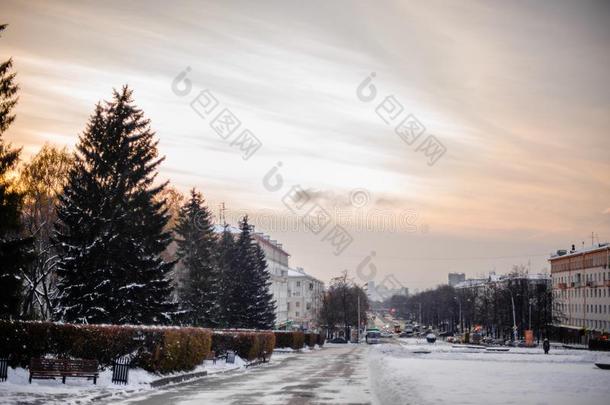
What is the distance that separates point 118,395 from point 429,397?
1033 cm

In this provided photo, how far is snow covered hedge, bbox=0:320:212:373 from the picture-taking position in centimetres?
2305

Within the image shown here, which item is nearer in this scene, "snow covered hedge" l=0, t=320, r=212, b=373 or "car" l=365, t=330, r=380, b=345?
"snow covered hedge" l=0, t=320, r=212, b=373

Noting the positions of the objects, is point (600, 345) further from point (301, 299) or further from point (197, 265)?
point (301, 299)

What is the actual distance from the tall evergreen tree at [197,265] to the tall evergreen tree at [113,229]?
16567mm

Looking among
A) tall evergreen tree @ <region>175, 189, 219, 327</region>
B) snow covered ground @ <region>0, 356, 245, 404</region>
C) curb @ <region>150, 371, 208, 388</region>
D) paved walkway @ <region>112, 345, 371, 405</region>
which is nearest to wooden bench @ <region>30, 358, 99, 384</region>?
snow covered ground @ <region>0, 356, 245, 404</region>

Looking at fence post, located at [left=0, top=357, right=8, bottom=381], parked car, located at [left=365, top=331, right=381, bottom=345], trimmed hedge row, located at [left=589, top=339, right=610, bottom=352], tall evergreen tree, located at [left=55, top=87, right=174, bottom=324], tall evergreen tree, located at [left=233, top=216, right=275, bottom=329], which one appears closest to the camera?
fence post, located at [left=0, top=357, right=8, bottom=381]

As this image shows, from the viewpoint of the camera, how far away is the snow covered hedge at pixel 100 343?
23.0 m

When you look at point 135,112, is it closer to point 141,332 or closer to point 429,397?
point 141,332

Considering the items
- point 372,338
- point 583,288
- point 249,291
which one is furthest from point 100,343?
point 583,288

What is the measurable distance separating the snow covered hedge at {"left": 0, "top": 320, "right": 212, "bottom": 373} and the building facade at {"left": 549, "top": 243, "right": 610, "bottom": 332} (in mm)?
97927

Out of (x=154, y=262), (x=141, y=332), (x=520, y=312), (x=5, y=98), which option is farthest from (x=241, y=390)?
(x=520, y=312)

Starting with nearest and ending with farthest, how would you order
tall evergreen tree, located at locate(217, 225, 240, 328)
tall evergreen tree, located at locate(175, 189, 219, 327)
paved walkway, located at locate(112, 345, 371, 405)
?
paved walkway, located at locate(112, 345, 371, 405)
tall evergreen tree, located at locate(175, 189, 219, 327)
tall evergreen tree, located at locate(217, 225, 240, 328)

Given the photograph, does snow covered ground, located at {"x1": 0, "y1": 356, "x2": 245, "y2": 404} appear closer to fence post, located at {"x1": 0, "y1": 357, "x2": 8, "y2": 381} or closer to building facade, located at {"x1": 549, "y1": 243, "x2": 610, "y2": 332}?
fence post, located at {"x1": 0, "y1": 357, "x2": 8, "y2": 381}

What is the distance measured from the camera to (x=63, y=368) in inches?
Answer: 905
